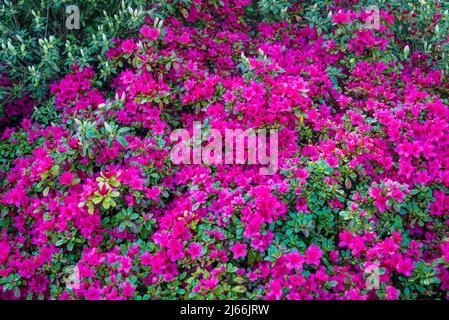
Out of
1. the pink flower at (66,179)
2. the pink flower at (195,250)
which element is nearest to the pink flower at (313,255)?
the pink flower at (195,250)

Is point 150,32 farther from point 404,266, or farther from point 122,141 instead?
point 404,266

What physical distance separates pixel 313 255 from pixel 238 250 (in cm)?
37

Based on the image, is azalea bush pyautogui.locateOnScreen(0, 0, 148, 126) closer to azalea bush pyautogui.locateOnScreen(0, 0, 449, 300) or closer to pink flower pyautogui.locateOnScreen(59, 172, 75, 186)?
A: azalea bush pyautogui.locateOnScreen(0, 0, 449, 300)

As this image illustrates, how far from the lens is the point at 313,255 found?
2.22 m

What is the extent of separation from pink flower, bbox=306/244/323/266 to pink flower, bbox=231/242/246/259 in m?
0.32

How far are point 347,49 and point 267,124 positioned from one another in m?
1.13

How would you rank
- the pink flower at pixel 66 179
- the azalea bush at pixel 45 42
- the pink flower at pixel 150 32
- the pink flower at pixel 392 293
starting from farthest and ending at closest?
the azalea bush at pixel 45 42 < the pink flower at pixel 150 32 < the pink flower at pixel 66 179 < the pink flower at pixel 392 293

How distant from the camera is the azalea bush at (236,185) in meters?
2.26

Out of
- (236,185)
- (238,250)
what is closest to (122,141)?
(236,185)

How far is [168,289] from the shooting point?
225 centimetres

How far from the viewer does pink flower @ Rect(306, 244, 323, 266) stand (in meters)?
2.22

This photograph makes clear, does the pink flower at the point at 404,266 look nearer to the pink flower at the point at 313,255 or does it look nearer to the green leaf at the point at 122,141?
the pink flower at the point at 313,255

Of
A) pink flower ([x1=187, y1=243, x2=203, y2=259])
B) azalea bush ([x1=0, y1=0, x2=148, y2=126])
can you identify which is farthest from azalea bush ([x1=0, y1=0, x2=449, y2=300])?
azalea bush ([x1=0, y1=0, x2=148, y2=126])
